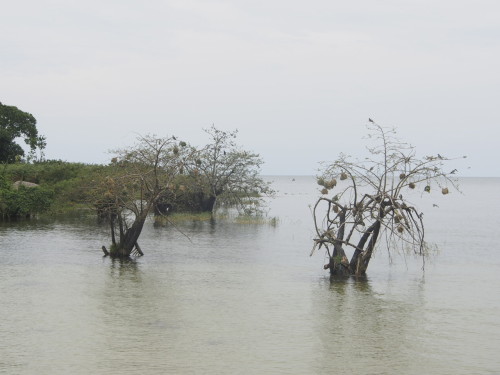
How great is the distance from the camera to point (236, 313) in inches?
782

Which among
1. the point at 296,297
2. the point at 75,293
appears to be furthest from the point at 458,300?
the point at 75,293

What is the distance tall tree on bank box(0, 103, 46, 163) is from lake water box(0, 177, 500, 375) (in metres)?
50.3

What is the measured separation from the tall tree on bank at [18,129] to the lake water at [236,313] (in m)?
50.3

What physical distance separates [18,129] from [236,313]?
74.1 metres

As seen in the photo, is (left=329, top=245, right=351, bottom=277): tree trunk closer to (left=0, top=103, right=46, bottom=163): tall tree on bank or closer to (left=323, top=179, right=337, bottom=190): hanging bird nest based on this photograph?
Answer: (left=323, top=179, right=337, bottom=190): hanging bird nest

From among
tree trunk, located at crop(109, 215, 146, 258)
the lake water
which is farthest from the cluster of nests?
tree trunk, located at crop(109, 215, 146, 258)

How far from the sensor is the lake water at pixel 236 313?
14844 mm

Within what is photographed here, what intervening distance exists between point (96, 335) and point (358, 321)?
6.64 metres

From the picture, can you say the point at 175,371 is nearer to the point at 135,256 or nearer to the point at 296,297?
the point at 296,297

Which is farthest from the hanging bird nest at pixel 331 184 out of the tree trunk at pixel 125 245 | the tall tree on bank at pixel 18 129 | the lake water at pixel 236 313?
the tall tree on bank at pixel 18 129

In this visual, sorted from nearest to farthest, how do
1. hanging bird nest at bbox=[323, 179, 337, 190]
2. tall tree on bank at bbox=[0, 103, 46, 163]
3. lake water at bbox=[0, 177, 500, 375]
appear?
lake water at bbox=[0, 177, 500, 375] → hanging bird nest at bbox=[323, 179, 337, 190] → tall tree on bank at bbox=[0, 103, 46, 163]

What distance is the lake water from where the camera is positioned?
14.8m

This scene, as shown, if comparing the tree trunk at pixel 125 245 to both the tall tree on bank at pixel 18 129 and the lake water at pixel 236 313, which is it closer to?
the lake water at pixel 236 313

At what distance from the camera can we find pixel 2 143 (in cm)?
8131
